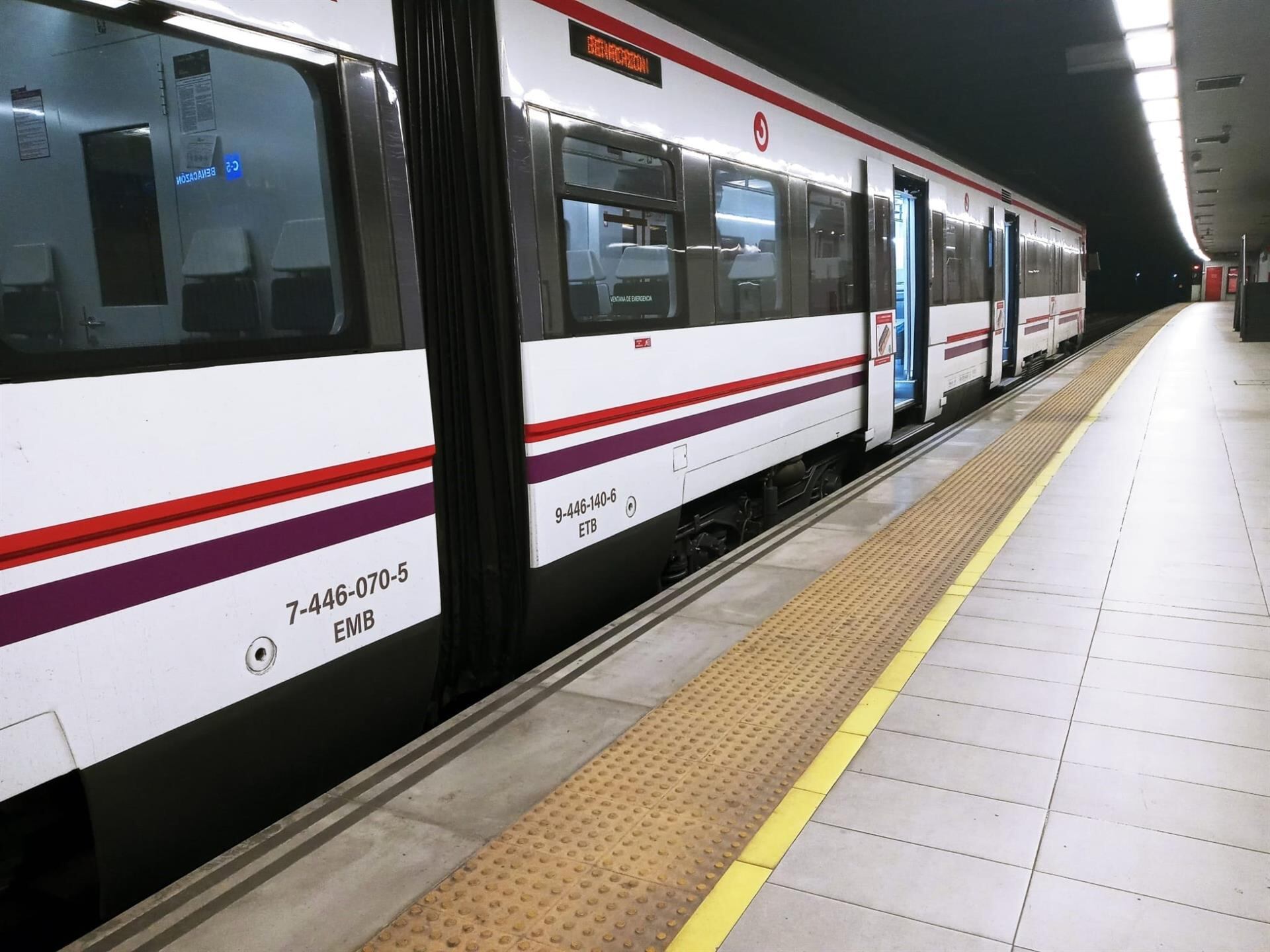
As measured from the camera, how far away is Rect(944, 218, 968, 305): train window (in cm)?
1024

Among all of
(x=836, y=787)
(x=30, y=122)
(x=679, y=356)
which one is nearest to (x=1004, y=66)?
(x=679, y=356)

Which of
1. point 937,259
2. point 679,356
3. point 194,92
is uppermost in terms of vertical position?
point 194,92

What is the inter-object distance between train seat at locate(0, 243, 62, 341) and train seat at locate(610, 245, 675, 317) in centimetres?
245


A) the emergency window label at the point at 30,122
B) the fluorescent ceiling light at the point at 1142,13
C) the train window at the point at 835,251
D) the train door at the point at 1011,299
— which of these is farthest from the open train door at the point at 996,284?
the emergency window label at the point at 30,122

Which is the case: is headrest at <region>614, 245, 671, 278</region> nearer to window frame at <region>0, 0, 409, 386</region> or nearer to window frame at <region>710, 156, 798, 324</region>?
window frame at <region>710, 156, 798, 324</region>

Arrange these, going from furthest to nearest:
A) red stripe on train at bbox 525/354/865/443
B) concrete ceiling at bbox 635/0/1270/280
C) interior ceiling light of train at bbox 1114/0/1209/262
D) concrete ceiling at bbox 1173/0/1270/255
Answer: concrete ceiling at bbox 1173/0/1270/255, interior ceiling light of train at bbox 1114/0/1209/262, concrete ceiling at bbox 635/0/1270/280, red stripe on train at bbox 525/354/865/443

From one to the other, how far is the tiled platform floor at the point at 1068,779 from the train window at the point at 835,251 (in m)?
2.35

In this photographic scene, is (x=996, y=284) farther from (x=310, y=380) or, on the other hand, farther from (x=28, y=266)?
(x=28, y=266)

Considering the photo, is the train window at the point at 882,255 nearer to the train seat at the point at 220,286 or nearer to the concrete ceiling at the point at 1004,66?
the concrete ceiling at the point at 1004,66

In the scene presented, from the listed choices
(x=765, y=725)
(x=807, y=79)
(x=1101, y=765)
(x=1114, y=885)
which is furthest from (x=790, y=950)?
(x=807, y=79)

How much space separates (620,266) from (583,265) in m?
0.31

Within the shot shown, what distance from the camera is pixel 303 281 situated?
2.96 m

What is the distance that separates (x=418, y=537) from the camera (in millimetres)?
3346

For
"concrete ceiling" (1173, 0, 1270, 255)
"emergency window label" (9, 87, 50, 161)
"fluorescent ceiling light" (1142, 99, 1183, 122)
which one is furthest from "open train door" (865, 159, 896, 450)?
"fluorescent ceiling light" (1142, 99, 1183, 122)
